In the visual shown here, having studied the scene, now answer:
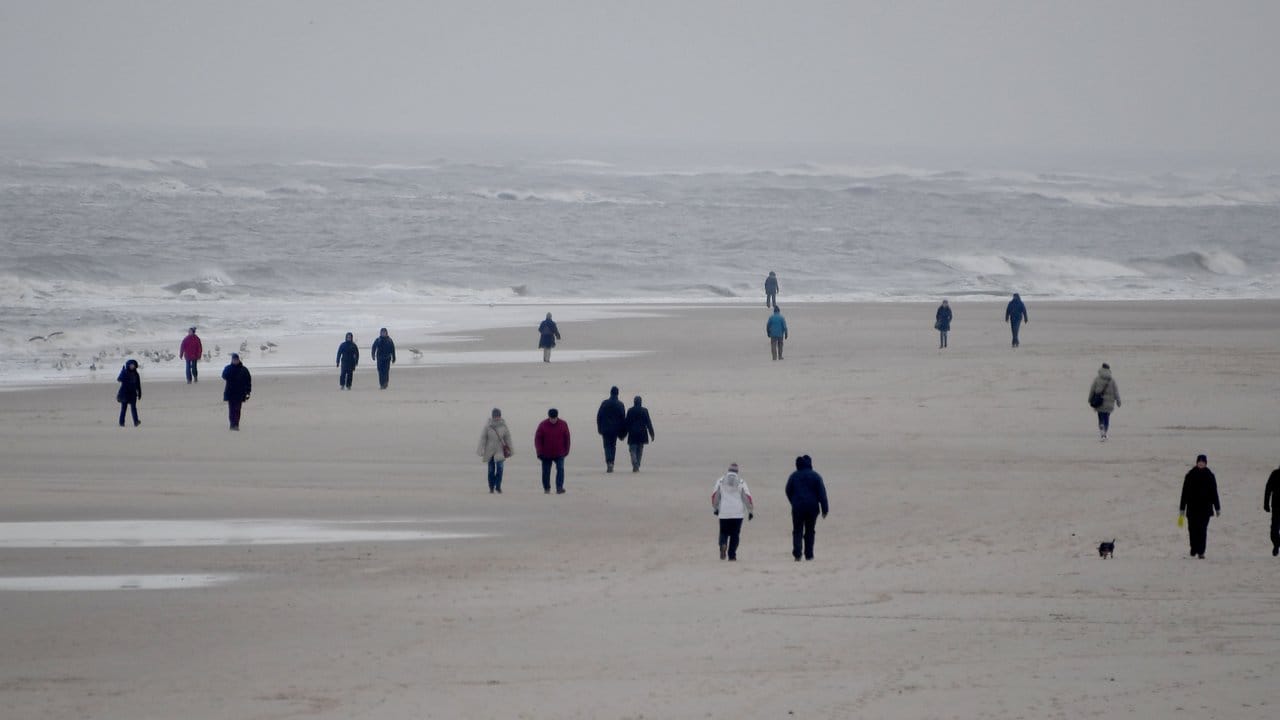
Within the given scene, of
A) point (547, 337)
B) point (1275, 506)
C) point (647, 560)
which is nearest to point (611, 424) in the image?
point (647, 560)

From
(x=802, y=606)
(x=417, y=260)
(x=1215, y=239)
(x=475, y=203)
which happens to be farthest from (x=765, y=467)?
(x=475, y=203)

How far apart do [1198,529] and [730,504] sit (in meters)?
3.91

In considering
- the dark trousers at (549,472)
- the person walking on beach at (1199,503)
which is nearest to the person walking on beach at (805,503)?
the person walking on beach at (1199,503)

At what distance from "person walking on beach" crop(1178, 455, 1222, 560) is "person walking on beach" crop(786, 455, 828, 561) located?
302cm

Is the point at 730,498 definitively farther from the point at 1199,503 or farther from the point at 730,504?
the point at 1199,503

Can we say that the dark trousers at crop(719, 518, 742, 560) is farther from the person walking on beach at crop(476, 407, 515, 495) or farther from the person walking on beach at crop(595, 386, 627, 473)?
the person walking on beach at crop(595, 386, 627, 473)

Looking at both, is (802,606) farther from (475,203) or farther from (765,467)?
(475,203)

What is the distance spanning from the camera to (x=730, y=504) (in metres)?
13.5

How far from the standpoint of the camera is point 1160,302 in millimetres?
52375

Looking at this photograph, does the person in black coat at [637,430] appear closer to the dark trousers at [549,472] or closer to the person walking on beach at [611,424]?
the person walking on beach at [611,424]

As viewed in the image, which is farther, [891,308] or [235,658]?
[891,308]

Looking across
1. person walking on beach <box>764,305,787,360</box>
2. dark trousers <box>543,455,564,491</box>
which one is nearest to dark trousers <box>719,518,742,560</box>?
dark trousers <box>543,455,564,491</box>

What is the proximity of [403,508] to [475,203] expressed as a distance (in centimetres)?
9969

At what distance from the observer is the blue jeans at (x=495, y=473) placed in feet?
55.4
